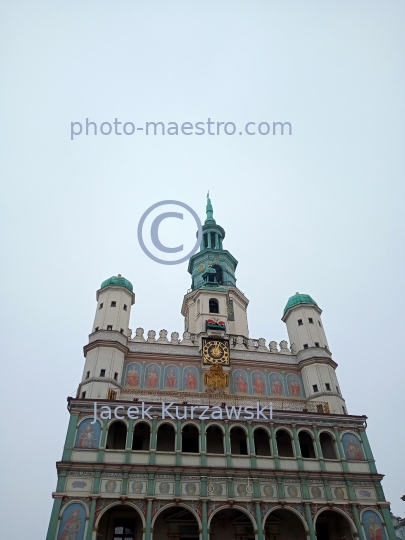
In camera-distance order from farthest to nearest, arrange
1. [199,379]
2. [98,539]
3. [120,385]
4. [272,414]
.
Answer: [199,379], [120,385], [272,414], [98,539]

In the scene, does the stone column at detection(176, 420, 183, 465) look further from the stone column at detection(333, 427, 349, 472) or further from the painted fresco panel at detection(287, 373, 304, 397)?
the painted fresco panel at detection(287, 373, 304, 397)

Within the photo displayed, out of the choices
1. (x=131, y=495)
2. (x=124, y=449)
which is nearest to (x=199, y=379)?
(x=124, y=449)

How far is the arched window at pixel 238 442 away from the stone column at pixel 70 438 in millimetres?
11042

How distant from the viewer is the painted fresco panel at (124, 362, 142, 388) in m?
34.3

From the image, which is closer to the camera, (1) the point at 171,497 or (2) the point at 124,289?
(1) the point at 171,497

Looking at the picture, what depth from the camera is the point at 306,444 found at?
32.5 metres

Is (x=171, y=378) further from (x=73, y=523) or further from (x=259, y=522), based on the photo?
(x=73, y=523)

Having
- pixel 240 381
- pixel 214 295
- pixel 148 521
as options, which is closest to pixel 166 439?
pixel 148 521

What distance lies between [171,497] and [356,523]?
11.8 m

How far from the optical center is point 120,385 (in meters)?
33.2

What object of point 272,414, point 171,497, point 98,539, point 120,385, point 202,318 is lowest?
point 98,539

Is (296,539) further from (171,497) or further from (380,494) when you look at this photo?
(171,497)

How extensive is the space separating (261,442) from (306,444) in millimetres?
3550

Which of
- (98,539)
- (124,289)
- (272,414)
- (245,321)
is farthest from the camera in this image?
(245,321)
